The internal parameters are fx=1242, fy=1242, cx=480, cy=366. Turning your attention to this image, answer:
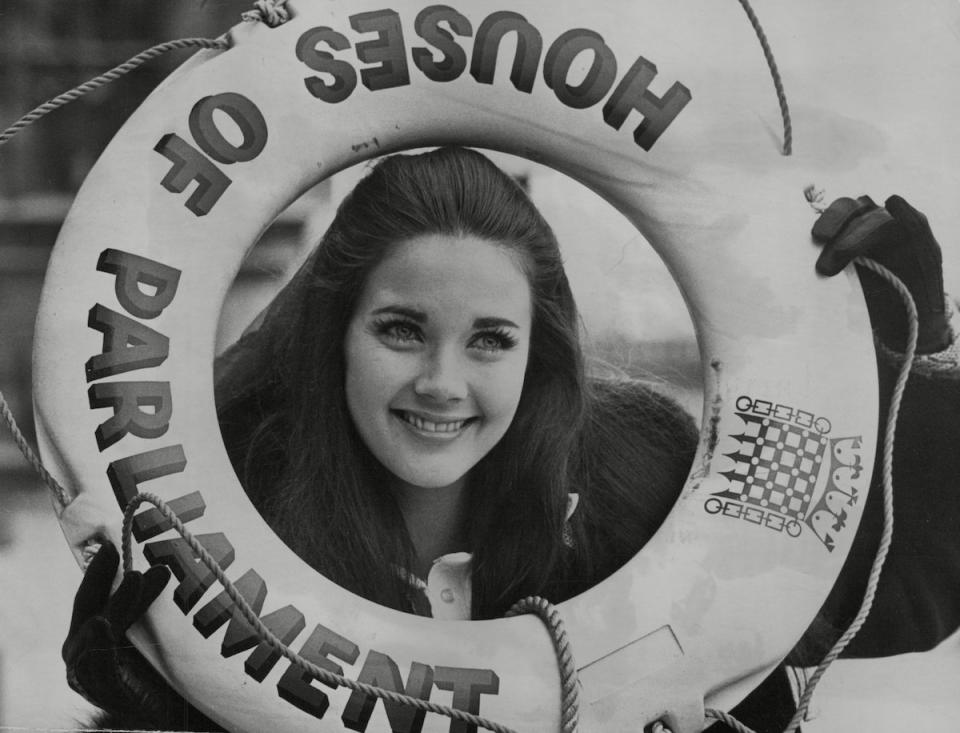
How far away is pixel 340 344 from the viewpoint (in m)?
1.77

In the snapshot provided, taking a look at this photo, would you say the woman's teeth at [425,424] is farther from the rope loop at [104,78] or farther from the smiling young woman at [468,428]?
the rope loop at [104,78]

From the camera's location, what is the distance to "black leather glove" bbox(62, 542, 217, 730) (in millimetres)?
1700

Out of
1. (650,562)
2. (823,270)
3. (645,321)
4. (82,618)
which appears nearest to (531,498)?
(650,562)

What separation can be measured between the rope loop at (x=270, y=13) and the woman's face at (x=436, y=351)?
1.17 feet

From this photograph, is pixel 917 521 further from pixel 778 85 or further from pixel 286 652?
pixel 286 652

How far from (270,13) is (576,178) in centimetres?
49

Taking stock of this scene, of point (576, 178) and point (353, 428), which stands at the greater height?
point (576, 178)

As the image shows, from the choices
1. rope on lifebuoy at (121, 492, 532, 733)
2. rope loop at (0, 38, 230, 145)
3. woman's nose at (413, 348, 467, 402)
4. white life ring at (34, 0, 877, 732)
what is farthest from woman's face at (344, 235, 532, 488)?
rope loop at (0, 38, 230, 145)

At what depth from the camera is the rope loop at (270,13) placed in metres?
1.74

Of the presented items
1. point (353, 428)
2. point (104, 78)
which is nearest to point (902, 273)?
point (353, 428)

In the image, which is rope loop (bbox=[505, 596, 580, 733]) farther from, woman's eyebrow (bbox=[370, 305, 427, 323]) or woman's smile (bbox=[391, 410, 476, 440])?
woman's eyebrow (bbox=[370, 305, 427, 323])

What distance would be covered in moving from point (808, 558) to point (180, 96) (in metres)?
1.10

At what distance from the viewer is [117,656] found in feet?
5.69

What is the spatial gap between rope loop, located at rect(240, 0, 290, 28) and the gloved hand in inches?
32.7
